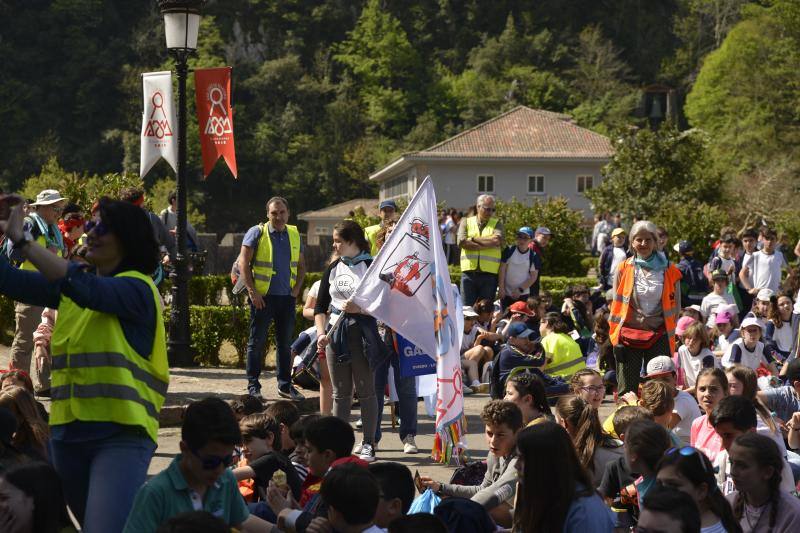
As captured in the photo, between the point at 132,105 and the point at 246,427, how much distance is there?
104945 millimetres

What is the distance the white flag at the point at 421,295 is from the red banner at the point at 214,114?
5.27 m

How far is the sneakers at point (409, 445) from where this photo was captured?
9602 millimetres

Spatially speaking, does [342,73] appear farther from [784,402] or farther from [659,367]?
[784,402]

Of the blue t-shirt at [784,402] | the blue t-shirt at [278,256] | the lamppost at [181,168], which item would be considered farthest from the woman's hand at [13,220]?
the lamppost at [181,168]

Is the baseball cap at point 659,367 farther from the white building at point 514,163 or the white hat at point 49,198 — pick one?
the white building at point 514,163

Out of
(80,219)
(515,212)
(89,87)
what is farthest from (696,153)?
(89,87)

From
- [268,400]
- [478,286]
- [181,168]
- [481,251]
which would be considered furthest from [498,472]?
[478,286]

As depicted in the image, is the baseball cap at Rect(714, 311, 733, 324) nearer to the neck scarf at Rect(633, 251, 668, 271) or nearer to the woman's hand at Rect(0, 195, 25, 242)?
the neck scarf at Rect(633, 251, 668, 271)

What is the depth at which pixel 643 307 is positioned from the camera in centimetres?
1041

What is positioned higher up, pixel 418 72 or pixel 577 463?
pixel 418 72

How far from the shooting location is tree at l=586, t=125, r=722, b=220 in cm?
4319

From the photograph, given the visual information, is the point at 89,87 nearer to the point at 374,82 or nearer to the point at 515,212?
the point at 374,82

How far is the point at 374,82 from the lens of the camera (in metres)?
123

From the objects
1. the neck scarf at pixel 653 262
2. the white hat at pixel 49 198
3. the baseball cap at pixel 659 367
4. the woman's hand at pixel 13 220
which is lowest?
the baseball cap at pixel 659 367
